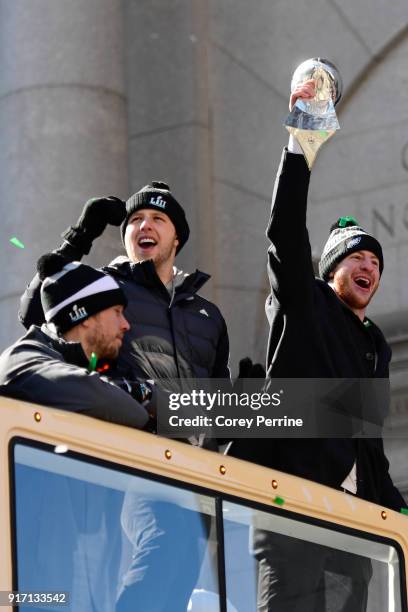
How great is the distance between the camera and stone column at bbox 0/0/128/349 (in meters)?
11.0

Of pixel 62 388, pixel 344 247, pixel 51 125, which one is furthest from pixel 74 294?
pixel 51 125

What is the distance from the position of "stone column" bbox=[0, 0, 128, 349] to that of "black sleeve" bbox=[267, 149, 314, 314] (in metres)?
5.46

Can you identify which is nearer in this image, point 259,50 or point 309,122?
point 309,122

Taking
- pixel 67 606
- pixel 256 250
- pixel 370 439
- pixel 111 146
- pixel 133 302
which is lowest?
pixel 67 606

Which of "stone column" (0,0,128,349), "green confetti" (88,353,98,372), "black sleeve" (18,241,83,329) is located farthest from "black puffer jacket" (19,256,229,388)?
"stone column" (0,0,128,349)

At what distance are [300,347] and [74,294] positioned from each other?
906 mm

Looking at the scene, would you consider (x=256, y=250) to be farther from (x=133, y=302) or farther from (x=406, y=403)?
(x=133, y=302)

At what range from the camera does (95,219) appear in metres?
6.09

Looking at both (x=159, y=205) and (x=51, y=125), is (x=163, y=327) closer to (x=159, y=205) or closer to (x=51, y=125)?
(x=159, y=205)

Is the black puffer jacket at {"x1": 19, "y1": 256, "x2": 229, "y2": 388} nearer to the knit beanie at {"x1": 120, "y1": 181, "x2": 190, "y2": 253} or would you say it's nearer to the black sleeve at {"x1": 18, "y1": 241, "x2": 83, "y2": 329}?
the black sleeve at {"x1": 18, "y1": 241, "x2": 83, "y2": 329}

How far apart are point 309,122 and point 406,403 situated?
5337mm

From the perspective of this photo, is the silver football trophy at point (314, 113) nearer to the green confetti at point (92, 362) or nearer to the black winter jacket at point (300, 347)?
the black winter jacket at point (300, 347)

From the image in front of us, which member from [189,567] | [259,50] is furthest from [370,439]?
[259,50]

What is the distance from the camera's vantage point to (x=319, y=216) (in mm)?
11125
